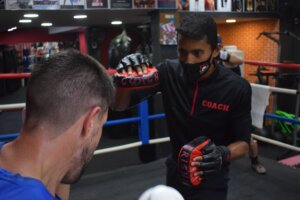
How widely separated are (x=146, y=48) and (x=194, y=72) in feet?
14.4

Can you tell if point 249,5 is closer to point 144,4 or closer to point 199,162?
point 144,4

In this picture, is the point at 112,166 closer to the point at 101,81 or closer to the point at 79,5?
the point at 79,5

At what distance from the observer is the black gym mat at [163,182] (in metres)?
2.96

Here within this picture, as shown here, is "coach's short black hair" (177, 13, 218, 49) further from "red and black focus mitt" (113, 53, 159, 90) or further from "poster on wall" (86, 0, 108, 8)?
"poster on wall" (86, 0, 108, 8)

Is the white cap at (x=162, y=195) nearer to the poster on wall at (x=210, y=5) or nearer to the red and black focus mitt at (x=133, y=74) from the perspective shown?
the red and black focus mitt at (x=133, y=74)

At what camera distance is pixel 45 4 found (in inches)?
144

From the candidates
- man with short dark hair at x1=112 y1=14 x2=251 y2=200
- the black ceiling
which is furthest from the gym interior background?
man with short dark hair at x1=112 y1=14 x2=251 y2=200

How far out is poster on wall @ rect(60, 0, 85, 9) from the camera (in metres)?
3.75

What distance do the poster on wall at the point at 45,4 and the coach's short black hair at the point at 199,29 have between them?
7.88ft

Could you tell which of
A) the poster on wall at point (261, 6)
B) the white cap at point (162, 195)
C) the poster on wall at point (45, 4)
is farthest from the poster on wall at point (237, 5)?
the white cap at point (162, 195)

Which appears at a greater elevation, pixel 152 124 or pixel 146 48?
pixel 146 48

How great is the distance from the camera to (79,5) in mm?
3818

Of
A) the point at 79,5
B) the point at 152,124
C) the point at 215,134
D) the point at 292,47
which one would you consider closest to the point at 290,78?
the point at 292,47

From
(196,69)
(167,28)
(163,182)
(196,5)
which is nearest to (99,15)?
(196,5)
